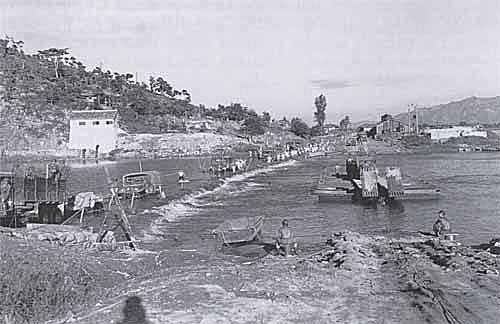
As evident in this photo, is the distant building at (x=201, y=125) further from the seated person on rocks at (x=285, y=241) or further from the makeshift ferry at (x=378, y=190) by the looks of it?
the seated person on rocks at (x=285, y=241)

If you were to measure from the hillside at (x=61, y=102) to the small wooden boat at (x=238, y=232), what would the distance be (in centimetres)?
10063

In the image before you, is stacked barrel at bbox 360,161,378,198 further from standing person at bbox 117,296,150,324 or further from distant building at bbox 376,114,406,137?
distant building at bbox 376,114,406,137

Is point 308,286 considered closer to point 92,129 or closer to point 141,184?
point 141,184

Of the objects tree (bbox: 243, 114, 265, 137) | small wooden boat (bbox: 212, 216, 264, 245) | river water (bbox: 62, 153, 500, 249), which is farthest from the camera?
tree (bbox: 243, 114, 265, 137)

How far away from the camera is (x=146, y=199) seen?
161 feet

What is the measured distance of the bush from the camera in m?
12.9

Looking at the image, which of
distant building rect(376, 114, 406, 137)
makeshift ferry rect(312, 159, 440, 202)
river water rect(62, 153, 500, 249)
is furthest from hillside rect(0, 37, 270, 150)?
makeshift ferry rect(312, 159, 440, 202)

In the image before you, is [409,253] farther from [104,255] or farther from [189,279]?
[104,255]

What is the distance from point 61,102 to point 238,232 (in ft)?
407

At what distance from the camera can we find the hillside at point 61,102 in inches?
4904

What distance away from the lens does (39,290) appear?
13.8 m

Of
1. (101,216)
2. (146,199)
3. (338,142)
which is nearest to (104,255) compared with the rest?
(101,216)

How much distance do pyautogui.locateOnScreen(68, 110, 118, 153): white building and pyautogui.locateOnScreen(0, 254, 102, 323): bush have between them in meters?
109

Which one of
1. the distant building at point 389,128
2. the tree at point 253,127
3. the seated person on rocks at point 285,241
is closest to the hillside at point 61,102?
the tree at point 253,127
